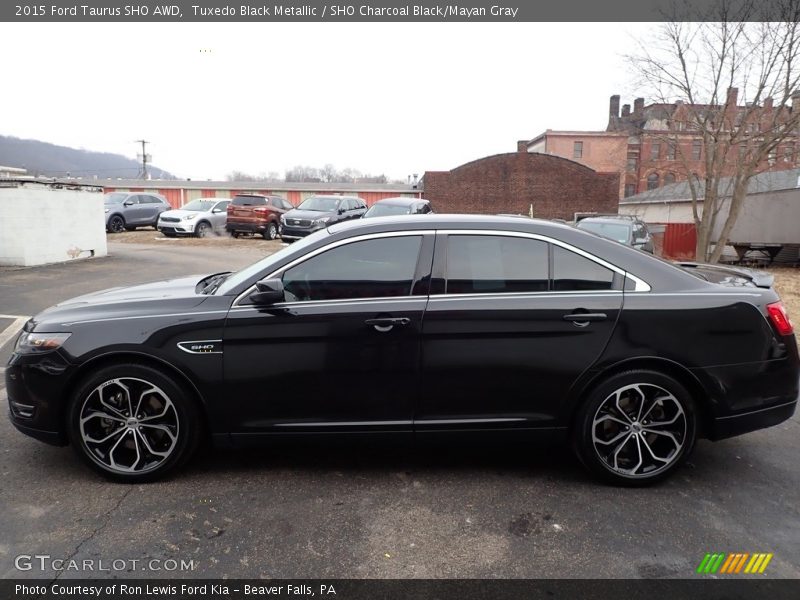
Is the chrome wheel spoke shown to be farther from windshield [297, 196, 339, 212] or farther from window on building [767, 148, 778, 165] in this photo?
window on building [767, 148, 778, 165]

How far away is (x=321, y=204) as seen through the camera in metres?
19.8

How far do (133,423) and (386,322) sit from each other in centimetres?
167

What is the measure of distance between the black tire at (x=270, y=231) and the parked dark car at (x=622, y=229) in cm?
1202

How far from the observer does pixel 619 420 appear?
3.47 metres

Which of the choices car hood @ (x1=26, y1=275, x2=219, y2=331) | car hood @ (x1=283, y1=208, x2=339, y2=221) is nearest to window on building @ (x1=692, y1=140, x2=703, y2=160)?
car hood @ (x1=283, y1=208, x2=339, y2=221)

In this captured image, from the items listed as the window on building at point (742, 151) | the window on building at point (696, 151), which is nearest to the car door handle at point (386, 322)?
the window on building at point (742, 151)

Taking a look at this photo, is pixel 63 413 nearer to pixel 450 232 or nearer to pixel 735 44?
pixel 450 232

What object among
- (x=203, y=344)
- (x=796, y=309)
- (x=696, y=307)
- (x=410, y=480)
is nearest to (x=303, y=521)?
(x=410, y=480)

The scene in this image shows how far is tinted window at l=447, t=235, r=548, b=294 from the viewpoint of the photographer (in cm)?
348

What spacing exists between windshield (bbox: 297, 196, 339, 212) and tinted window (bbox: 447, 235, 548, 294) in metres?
Result: 16.3

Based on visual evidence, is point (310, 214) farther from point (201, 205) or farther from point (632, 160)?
point (632, 160)

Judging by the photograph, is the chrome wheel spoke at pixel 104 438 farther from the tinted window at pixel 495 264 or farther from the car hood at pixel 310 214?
the car hood at pixel 310 214

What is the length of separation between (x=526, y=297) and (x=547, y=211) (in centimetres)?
4061

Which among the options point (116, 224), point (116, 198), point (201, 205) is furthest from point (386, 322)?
point (116, 198)
